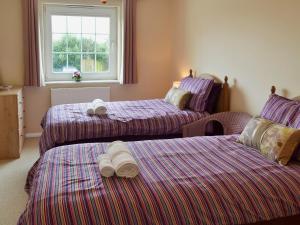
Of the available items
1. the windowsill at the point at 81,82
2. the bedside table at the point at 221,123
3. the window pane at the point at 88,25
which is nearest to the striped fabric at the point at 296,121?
the bedside table at the point at 221,123

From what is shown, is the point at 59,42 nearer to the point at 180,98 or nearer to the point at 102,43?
the point at 102,43

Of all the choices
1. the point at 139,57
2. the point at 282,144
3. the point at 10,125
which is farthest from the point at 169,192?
the point at 139,57

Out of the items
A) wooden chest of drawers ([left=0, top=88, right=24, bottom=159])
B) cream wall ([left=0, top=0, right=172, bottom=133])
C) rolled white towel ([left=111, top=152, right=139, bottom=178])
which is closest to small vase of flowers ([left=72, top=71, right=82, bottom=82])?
cream wall ([left=0, top=0, right=172, bottom=133])

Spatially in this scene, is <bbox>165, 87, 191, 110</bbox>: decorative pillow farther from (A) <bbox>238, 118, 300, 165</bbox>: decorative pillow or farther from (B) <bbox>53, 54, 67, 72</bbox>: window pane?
(B) <bbox>53, 54, 67, 72</bbox>: window pane

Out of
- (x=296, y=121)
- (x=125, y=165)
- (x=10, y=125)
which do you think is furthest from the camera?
(x=10, y=125)

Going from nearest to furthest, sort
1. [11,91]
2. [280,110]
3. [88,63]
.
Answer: [280,110] < [11,91] < [88,63]

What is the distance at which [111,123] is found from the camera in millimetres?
3279

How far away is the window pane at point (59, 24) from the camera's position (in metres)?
4.72

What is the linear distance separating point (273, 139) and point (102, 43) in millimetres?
3432

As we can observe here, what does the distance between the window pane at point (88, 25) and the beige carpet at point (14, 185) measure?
1.85 meters

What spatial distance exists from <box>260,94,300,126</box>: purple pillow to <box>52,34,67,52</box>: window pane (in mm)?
3263

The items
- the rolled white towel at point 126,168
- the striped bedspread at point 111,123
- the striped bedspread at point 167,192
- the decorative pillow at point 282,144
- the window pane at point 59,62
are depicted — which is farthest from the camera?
the window pane at point 59,62

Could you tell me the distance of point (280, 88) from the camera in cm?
283

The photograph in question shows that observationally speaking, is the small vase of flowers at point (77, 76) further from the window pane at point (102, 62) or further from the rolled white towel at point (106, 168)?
the rolled white towel at point (106, 168)
